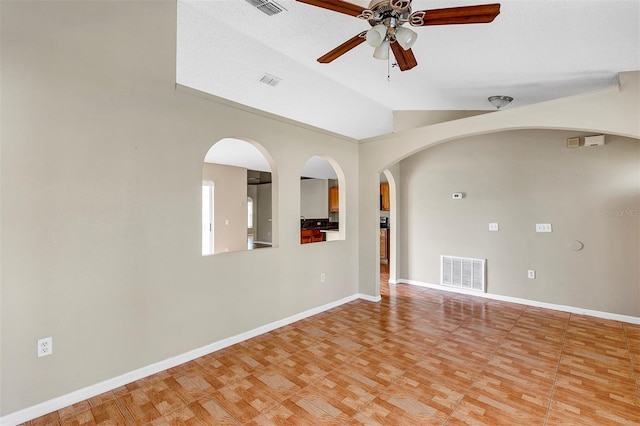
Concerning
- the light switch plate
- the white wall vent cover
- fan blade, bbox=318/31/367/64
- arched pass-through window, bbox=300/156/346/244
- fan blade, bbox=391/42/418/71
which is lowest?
the white wall vent cover

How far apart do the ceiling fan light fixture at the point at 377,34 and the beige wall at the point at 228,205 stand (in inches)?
224

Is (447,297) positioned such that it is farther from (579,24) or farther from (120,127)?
(120,127)

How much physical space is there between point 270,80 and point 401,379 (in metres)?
3.35

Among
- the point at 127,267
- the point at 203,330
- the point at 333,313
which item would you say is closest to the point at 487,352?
the point at 333,313

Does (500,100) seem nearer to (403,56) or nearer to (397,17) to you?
(403,56)

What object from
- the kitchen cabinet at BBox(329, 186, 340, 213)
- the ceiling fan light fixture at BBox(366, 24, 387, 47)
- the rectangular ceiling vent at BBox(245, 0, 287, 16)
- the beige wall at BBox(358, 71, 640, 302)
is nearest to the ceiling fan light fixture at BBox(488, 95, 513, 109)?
the beige wall at BBox(358, 71, 640, 302)

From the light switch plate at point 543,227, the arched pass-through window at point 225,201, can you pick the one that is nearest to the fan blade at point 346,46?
the light switch plate at point 543,227

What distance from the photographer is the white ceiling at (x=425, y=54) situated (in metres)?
2.22

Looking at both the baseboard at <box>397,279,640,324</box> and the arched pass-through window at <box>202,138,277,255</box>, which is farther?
the arched pass-through window at <box>202,138,277,255</box>

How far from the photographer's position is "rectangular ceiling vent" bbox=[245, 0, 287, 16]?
7.76 feet

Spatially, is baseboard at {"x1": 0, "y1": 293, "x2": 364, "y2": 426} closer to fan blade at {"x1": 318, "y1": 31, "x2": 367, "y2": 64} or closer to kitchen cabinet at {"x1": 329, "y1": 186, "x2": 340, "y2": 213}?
fan blade at {"x1": 318, "y1": 31, "x2": 367, "y2": 64}

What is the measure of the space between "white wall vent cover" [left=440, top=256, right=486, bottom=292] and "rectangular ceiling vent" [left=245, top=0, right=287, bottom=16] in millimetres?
4224

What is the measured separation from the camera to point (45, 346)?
6.64ft

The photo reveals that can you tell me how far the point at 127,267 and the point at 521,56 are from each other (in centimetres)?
378
